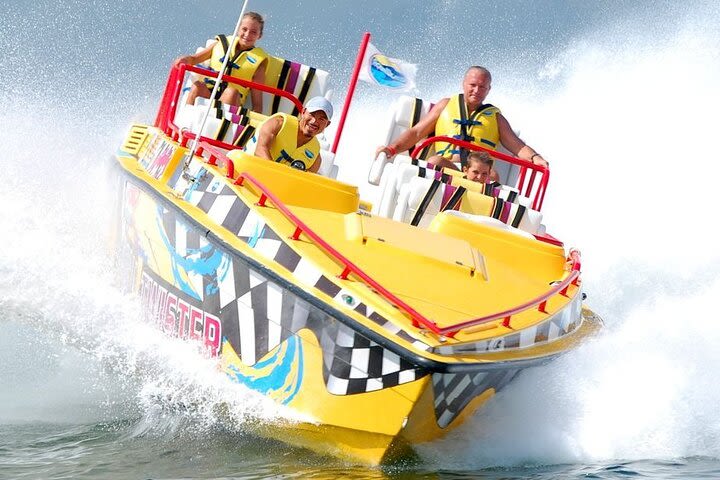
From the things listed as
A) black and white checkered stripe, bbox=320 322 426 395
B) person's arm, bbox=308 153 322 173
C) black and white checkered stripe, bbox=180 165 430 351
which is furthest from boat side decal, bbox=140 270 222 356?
person's arm, bbox=308 153 322 173

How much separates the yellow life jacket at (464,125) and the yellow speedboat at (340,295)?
1.97m

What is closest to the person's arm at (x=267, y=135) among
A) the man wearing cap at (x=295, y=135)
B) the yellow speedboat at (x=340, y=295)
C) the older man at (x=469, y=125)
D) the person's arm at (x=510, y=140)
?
the man wearing cap at (x=295, y=135)

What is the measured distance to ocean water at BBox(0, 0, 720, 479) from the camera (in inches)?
225

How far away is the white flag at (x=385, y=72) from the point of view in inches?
375

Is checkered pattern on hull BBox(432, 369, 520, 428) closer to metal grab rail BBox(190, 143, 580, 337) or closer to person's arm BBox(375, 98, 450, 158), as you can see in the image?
metal grab rail BBox(190, 143, 580, 337)

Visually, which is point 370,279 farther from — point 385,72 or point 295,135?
point 385,72

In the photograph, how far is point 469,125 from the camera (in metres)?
9.09

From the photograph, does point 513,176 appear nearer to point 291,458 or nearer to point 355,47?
point 291,458

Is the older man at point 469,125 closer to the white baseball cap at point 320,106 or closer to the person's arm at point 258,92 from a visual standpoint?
the person's arm at point 258,92

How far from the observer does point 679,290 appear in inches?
427

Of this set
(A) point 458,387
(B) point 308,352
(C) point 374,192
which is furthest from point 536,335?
(C) point 374,192

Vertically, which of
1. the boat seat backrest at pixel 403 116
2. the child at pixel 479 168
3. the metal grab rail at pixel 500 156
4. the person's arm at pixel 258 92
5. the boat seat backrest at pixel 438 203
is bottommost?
the boat seat backrest at pixel 438 203

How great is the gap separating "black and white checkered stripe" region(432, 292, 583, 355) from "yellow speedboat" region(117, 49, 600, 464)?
11 mm

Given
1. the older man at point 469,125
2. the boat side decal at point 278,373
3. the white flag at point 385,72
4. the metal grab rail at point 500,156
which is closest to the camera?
the boat side decal at point 278,373
